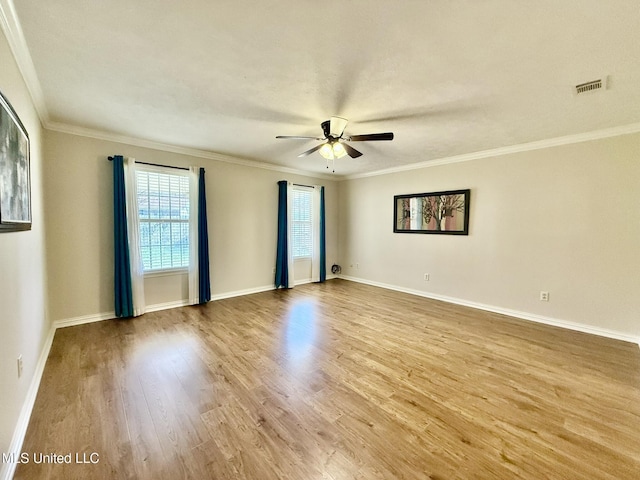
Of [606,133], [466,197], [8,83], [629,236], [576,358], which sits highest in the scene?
[606,133]

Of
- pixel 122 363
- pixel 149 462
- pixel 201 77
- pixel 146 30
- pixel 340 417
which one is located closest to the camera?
pixel 149 462

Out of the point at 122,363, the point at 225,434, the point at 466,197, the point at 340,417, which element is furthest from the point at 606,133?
the point at 122,363

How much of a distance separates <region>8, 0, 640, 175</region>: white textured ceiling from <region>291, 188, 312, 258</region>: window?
104 inches

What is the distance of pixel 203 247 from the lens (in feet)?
14.8

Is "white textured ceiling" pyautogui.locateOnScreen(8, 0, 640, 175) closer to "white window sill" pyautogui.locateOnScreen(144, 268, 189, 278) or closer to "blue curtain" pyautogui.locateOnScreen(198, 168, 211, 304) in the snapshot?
"blue curtain" pyautogui.locateOnScreen(198, 168, 211, 304)

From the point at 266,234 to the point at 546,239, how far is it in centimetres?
462

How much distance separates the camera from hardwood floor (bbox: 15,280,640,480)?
5.05ft

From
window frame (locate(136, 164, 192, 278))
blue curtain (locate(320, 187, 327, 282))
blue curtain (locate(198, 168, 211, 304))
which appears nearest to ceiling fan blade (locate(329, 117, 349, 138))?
blue curtain (locate(198, 168, 211, 304))

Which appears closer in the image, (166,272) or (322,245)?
(166,272)

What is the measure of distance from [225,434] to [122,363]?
1578 millimetres

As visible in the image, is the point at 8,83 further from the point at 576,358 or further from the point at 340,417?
the point at 576,358

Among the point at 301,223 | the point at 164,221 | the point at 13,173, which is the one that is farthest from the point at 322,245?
the point at 13,173

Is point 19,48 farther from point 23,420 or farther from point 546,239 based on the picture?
point 546,239

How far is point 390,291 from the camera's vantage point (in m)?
5.58
